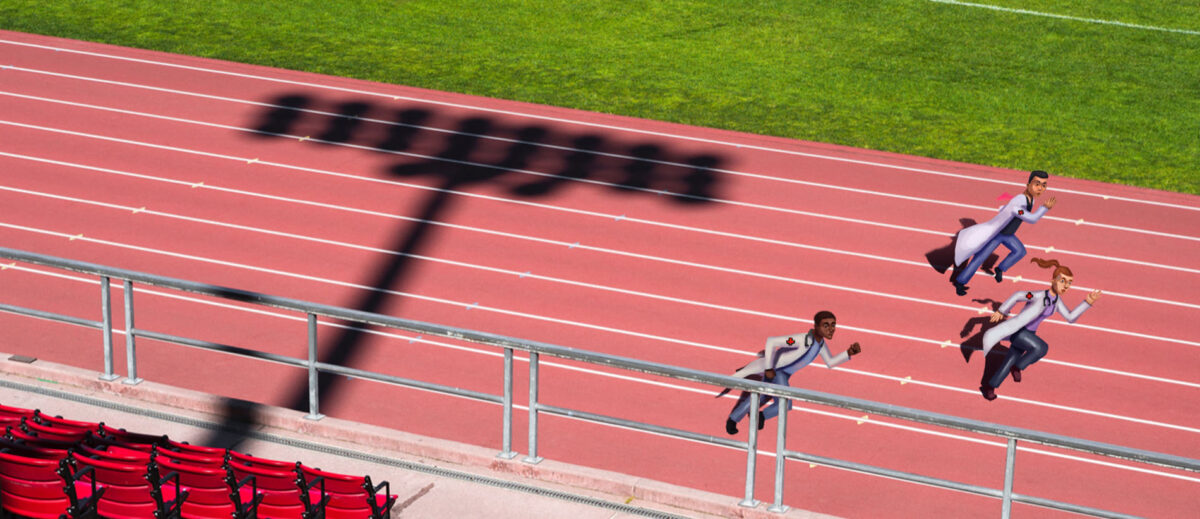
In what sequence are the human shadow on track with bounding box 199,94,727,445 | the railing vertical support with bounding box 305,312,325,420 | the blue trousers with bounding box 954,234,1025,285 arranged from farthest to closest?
1. the human shadow on track with bounding box 199,94,727,445
2. the blue trousers with bounding box 954,234,1025,285
3. the railing vertical support with bounding box 305,312,325,420

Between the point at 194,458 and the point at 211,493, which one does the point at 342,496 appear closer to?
the point at 211,493

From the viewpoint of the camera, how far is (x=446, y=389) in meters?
7.18

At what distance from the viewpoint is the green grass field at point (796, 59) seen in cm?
1741

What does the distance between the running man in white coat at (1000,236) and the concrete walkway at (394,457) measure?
6.10 m

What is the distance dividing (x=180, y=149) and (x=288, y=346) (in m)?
4.98

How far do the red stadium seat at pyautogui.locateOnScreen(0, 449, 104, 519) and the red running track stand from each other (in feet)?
14.5

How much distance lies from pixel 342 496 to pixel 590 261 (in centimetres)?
765

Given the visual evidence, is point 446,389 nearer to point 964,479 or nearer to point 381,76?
point 964,479

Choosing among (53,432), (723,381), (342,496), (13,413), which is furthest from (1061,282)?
(13,413)

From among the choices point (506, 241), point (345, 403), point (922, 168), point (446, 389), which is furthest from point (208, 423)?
point (922, 168)

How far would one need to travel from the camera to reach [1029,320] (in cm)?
1062

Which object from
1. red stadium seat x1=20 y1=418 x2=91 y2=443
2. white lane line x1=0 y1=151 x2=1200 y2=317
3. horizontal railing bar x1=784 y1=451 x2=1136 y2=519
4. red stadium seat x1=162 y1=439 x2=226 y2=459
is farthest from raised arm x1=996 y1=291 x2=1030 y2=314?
red stadium seat x1=20 y1=418 x2=91 y2=443

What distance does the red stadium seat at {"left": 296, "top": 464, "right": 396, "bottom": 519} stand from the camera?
19.8 feet

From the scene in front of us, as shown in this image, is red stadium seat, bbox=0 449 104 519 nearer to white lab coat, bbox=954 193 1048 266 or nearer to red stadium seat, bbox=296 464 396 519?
red stadium seat, bbox=296 464 396 519
